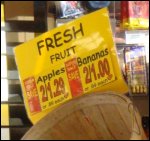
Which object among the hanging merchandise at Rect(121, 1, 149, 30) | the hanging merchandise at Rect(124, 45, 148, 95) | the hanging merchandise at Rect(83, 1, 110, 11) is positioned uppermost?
the hanging merchandise at Rect(83, 1, 110, 11)

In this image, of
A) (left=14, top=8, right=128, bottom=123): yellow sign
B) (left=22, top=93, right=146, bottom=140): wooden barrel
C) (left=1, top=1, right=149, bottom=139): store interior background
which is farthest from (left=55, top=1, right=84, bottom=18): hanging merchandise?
(left=22, top=93, right=146, bottom=140): wooden barrel

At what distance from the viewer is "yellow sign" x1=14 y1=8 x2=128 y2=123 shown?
0.87 metres

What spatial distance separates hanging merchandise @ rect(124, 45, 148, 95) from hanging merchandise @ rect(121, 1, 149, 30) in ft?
0.26

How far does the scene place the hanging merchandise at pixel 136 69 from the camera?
1.03 meters

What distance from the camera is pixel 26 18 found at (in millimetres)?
1082

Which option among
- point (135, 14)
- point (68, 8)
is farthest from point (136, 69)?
point (68, 8)

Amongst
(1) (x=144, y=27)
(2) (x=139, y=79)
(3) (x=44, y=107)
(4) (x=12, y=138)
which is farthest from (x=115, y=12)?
(4) (x=12, y=138)

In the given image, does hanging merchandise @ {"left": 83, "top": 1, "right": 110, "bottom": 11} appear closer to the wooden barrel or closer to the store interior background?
the store interior background

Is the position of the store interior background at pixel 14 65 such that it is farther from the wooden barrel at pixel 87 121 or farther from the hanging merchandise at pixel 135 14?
the wooden barrel at pixel 87 121

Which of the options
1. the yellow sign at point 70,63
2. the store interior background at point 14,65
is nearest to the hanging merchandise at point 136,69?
the store interior background at point 14,65

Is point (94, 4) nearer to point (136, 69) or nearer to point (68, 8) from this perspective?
point (68, 8)

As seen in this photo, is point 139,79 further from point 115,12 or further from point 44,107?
point 44,107

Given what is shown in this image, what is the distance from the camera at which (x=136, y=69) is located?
104 cm

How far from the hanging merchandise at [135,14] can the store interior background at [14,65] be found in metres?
0.02
